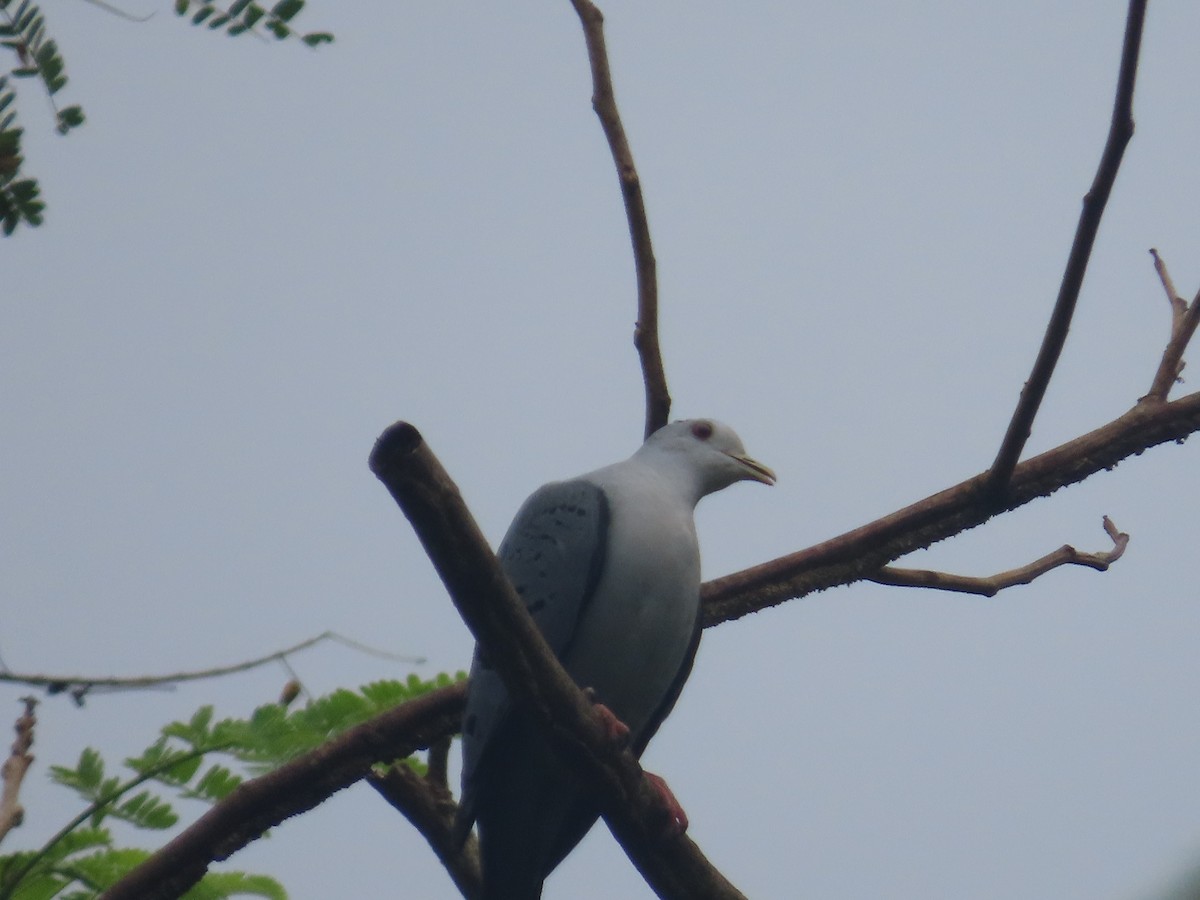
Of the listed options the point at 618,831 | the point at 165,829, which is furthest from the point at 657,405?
the point at 165,829

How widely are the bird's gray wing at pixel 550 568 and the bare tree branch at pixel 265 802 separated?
0.30 metres

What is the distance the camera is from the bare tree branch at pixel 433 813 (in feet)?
16.7

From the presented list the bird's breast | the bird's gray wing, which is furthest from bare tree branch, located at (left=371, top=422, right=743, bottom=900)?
the bird's breast

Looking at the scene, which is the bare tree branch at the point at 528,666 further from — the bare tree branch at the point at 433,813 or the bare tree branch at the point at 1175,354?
the bare tree branch at the point at 1175,354

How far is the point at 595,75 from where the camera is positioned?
18.2 feet

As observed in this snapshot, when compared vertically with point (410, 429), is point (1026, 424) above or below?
below

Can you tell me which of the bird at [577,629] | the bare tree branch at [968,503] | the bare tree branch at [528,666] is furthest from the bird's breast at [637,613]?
the bare tree branch at [528,666]

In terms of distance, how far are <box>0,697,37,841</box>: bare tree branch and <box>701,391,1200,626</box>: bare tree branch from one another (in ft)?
8.73

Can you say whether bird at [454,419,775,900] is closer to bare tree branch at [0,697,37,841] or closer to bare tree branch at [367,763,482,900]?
bare tree branch at [367,763,482,900]

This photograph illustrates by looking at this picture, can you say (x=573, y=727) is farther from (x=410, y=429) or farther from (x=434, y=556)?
(x=410, y=429)

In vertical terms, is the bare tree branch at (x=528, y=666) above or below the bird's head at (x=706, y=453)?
below

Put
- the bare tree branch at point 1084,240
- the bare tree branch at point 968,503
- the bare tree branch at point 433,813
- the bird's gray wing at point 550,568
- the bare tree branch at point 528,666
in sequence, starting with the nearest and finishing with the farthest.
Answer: the bare tree branch at point 528,666
the bare tree branch at point 1084,240
the bird's gray wing at point 550,568
the bare tree branch at point 968,503
the bare tree branch at point 433,813

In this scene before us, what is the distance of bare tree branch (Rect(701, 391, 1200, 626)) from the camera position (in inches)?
194

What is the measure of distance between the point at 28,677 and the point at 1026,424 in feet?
10.3
